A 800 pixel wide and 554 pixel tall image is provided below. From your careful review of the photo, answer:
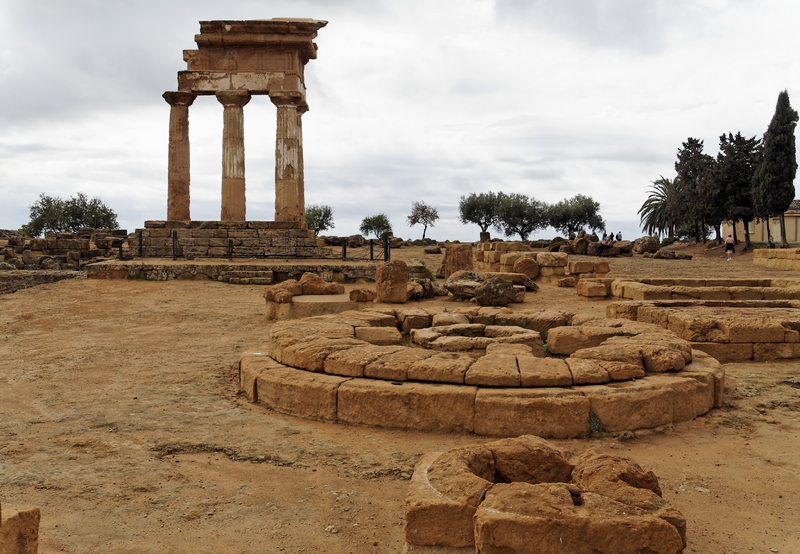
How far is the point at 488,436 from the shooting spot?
5.01m

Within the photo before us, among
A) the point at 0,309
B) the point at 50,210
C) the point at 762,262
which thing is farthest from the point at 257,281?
the point at 50,210

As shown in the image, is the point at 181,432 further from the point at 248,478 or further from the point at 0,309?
the point at 0,309

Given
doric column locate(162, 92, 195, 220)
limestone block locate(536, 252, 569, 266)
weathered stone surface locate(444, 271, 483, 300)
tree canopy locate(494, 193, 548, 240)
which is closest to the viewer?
weathered stone surface locate(444, 271, 483, 300)

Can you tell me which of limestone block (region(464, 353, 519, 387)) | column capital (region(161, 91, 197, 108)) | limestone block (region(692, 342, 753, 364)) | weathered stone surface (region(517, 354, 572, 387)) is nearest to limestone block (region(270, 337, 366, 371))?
limestone block (region(464, 353, 519, 387))

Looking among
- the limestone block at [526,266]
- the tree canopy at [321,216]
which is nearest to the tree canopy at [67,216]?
the tree canopy at [321,216]

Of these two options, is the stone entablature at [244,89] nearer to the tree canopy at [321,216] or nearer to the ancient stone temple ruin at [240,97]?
the ancient stone temple ruin at [240,97]

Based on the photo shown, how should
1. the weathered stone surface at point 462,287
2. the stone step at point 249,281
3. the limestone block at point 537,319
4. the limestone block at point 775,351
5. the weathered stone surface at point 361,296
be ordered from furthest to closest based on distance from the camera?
1. the stone step at point 249,281
2. the weathered stone surface at point 462,287
3. the weathered stone surface at point 361,296
4. the limestone block at point 537,319
5. the limestone block at point 775,351

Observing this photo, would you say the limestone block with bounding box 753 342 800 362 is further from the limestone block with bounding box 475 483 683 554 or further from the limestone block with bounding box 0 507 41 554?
the limestone block with bounding box 0 507 41 554

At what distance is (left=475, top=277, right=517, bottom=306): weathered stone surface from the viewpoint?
11.9 meters

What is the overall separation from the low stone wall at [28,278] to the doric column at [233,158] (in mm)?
5793

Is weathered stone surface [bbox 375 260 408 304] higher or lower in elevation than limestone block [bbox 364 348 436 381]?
higher

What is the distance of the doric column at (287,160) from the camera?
2156 cm

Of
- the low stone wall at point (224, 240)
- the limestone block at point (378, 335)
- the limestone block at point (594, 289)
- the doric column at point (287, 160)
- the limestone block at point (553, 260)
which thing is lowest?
the limestone block at point (378, 335)

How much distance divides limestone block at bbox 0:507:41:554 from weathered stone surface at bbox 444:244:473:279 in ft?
48.5
